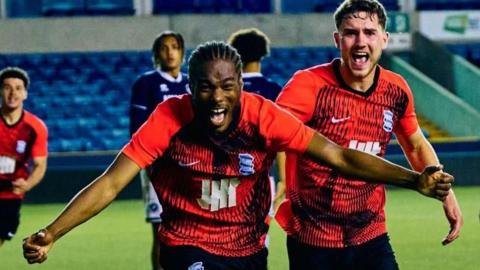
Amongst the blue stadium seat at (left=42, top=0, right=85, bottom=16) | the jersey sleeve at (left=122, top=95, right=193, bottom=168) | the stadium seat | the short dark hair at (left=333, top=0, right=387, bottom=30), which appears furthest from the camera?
the stadium seat

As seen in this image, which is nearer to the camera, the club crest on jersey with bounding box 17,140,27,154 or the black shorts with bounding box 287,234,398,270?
the black shorts with bounding box 287,234,398,270

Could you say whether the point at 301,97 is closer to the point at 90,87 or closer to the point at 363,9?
the point at 363,9

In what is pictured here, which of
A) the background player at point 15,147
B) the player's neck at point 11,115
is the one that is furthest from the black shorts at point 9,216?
the player's neck at point 11,115

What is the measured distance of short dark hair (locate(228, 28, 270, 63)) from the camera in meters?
9.74

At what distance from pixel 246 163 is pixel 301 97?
805 millimetres

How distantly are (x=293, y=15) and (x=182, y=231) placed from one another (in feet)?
79.8

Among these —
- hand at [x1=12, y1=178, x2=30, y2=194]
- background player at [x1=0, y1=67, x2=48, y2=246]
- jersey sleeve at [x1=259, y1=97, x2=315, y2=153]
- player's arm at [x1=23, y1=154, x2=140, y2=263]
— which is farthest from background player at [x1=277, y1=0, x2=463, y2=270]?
background player at [x1=0, y1=67, x2=48, y2=246]

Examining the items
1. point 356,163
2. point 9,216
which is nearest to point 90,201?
point 356,163

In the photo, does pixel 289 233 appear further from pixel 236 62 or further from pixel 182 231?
pixel 236 62

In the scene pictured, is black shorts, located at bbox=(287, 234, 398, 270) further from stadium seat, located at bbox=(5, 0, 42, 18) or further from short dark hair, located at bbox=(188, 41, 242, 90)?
stadium seat, located at bbox=(5, 0, 42, 18)

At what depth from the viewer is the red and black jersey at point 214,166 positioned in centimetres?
582

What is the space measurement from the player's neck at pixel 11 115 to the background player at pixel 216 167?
247 inches

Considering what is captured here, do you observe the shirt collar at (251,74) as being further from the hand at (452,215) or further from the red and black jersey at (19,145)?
the hand at (452,215)

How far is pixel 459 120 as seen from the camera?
88.9 feet
